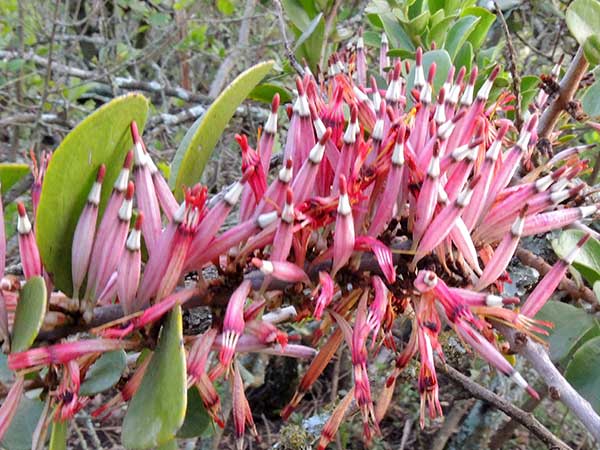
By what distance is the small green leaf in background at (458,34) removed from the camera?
1.09m

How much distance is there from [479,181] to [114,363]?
41cm

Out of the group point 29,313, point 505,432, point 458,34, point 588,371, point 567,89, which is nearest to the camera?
point 29,313

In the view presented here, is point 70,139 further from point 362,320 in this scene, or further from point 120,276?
point 362,320

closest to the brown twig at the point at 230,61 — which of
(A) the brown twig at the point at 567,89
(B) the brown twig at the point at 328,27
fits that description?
(B) the brown twig at the point at 328,27

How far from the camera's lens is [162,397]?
1.77 feet

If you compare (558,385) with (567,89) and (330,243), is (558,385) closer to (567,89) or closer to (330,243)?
(330,243)

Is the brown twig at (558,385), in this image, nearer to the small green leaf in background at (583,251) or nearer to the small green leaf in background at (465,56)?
the small green leaf in background at (583,251)

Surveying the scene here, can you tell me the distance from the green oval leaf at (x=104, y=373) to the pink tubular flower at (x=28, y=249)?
13cm

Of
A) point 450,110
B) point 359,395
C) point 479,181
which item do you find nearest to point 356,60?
point 450,110

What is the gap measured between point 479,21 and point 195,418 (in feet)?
2.84

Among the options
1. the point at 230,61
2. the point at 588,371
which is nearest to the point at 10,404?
the point at 588,371

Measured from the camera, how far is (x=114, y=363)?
68 centimetres

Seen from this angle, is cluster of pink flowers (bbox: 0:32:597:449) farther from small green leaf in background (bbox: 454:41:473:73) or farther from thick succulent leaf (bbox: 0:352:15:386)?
small green leaf in background (bbox: 454:41:473:73)

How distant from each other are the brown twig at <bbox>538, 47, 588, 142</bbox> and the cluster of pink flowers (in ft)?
0.95
